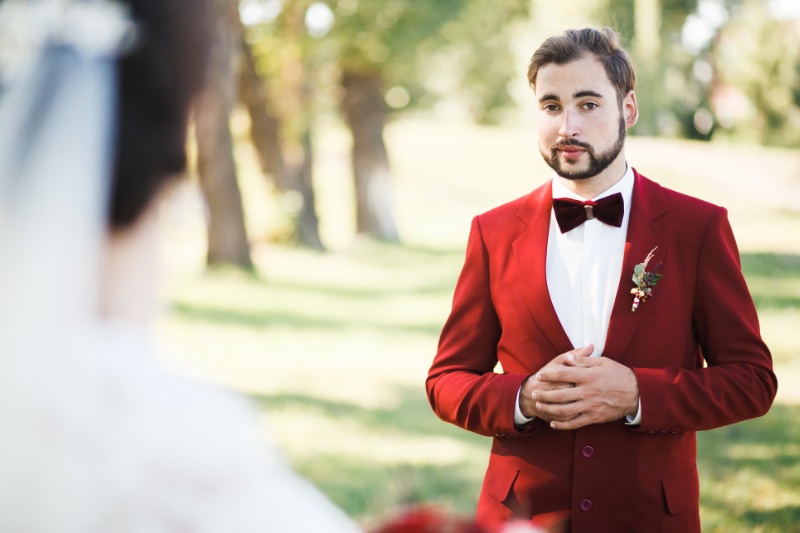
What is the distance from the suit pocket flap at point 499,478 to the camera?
269 centimetres

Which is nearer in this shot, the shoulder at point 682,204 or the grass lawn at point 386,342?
the shoulder at point 682,204

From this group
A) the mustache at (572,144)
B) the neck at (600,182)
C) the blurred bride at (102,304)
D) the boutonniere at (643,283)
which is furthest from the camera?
the neck at (600,182)

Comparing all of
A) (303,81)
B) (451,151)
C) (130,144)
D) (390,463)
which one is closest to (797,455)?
(390,463)

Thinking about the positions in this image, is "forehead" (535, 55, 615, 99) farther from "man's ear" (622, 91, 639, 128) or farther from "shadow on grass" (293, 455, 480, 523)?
"shadow on grass" (293, 455, 480, 523)

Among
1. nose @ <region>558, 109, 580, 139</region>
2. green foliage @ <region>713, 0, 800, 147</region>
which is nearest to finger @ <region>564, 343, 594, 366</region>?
nose @ <region>558, 109, 580, 139</region>

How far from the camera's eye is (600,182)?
9.23ft

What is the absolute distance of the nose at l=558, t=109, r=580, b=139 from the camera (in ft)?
8.79

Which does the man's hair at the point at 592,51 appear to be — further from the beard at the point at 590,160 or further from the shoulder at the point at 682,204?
the shoulder at the point at 682,204

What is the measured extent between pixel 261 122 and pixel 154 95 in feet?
63.7

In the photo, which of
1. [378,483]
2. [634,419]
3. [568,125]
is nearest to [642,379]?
[634,419]

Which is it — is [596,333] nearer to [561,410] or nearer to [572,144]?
[561,410]

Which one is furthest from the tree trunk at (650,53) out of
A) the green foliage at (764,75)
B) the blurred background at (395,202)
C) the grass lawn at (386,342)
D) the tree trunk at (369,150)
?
the tree trunk at (369,150)

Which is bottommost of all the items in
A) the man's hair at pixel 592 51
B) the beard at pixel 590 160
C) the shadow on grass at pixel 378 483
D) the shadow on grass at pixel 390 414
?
the shadow on grass at pixel 390 414

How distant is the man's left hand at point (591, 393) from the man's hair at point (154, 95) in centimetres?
152
